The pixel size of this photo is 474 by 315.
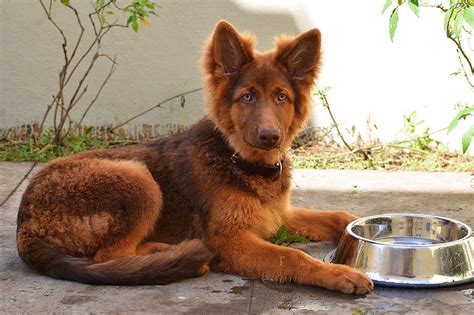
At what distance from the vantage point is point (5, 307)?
4.52 meters

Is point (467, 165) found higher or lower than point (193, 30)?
lower

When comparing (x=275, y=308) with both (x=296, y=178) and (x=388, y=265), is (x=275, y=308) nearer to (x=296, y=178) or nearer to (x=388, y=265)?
(x=388, y=265)

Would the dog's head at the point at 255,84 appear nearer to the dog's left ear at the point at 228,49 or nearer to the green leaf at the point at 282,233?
the dog's left ear at the point at 228,49

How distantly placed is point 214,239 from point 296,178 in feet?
7.67

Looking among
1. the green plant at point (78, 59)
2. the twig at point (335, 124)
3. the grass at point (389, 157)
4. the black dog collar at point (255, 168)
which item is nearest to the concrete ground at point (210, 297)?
the black dog collar at point (255, 168)

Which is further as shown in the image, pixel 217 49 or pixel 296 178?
pixel 296 178

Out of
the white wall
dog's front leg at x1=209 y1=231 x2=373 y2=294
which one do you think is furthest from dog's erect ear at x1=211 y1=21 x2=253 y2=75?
the white wall

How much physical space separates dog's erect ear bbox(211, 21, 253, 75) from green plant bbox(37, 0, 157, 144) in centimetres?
276

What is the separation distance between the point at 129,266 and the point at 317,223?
1486mm

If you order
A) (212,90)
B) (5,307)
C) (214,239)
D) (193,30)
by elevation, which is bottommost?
(5,307)

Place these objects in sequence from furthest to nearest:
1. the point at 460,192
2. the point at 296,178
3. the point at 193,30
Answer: the point at 193,30
the point at 296,178
the point at 460,192

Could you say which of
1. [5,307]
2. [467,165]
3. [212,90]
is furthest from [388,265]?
[467,165]

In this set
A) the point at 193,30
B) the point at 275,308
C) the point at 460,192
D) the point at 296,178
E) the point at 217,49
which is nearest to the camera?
the point at 275,308

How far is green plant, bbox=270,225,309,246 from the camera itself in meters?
5.62
